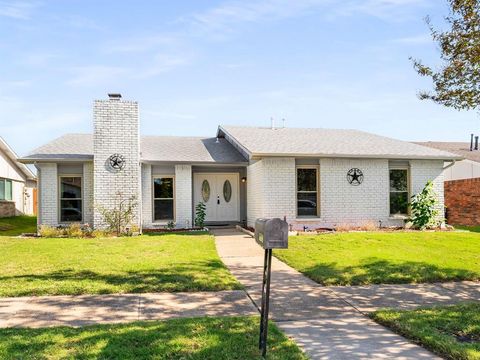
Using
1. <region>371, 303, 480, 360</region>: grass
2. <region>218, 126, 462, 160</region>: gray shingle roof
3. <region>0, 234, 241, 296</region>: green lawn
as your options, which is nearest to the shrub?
<region>0, 234, 241, 296</region>: green lawn

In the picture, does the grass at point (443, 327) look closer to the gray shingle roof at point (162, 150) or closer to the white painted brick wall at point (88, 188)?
the gray shingle roof at point (162, 150)

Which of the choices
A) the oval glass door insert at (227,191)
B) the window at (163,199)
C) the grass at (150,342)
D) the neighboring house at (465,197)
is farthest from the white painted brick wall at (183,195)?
the neighboring house at (465,197)

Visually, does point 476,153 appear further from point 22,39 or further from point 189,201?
point 22,39

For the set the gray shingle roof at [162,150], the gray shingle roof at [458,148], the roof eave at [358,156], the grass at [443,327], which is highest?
the gray shingle roof at [458,148]

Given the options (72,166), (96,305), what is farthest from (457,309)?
(72,166)

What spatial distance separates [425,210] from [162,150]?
1096 centimetres

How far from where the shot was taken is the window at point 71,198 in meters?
16.2

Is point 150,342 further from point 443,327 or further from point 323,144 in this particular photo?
point 323,144

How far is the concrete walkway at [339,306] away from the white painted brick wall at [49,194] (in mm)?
9547

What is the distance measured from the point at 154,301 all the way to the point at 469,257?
7.77m

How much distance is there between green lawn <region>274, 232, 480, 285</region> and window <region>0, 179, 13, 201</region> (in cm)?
1935

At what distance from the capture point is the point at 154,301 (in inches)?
245

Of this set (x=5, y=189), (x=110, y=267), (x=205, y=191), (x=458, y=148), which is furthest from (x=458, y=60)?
(x=458, y=148)

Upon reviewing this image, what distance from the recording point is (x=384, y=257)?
9703mm
